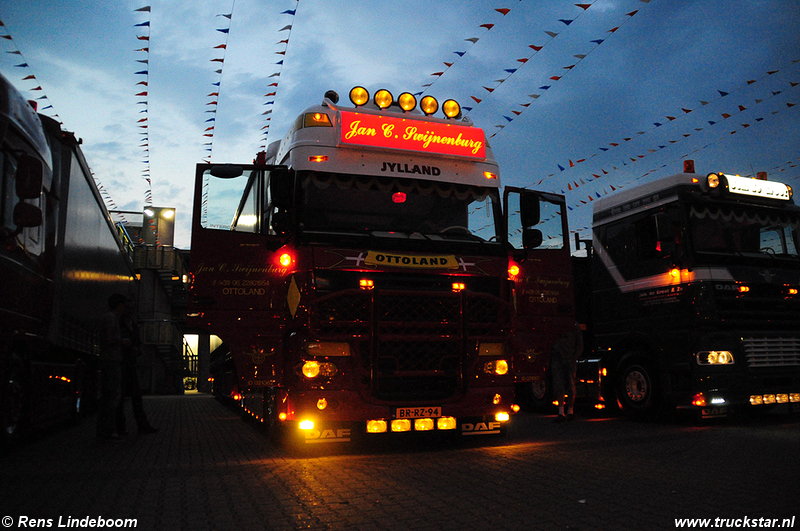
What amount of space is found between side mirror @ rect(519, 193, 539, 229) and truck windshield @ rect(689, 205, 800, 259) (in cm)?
281

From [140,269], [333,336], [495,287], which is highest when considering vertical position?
[140,269]

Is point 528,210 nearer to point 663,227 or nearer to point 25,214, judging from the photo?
point 663,227

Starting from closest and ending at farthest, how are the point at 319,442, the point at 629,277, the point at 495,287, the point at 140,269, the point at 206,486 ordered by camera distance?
the point at 206,486 < the point at 319,442 < the point at 495,287 < the point at 629,277 < the point at 140,269

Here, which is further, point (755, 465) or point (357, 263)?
point (357, 263)

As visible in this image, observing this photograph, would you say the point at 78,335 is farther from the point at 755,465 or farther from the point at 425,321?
the point at 755,465

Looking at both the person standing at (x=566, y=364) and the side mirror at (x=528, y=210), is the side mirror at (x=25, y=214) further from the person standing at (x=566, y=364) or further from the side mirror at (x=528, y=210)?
the person standing at (x=566, y=364)

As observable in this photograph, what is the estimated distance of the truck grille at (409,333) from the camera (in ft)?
21.6

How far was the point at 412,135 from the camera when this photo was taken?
764 cm

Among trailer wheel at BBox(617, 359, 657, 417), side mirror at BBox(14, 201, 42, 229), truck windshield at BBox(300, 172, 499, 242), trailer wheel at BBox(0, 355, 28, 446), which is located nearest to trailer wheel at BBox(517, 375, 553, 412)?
trailer wheel at BBox(617, 359, 657, 417)

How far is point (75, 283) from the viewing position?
9164 mm

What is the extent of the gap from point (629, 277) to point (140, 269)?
2820 cm

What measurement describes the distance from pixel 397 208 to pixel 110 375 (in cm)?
417

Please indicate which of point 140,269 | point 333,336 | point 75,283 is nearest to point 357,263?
point 333,336

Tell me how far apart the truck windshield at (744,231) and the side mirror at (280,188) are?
584cm
